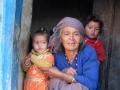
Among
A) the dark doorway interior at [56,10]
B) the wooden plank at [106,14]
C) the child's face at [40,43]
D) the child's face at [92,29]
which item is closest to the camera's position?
the child's face at [40,43]

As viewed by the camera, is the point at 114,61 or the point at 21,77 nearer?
the point at 21,77

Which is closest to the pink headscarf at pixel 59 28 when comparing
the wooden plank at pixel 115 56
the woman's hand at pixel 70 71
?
the woman's hand at pixel 70 71

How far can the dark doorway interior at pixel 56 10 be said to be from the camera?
215 inches

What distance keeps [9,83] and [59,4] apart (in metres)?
2.02

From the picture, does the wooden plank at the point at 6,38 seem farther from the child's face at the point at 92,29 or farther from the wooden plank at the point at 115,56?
the wooden plank at the point at 115,56

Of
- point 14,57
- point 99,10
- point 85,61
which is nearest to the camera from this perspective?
point 14,57

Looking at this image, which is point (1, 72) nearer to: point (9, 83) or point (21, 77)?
point (9, 83)

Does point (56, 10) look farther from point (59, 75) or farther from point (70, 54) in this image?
point (59, 75)

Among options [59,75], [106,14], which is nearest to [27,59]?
[59,75]

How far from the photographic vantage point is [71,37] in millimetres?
3936

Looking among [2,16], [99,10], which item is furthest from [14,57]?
[99,10]

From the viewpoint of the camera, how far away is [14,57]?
12.4ft

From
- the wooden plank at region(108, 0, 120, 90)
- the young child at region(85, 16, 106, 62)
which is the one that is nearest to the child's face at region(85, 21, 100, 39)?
the young child at region(85, 16, 106, 62)

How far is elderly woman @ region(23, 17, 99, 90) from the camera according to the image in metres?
3.95
